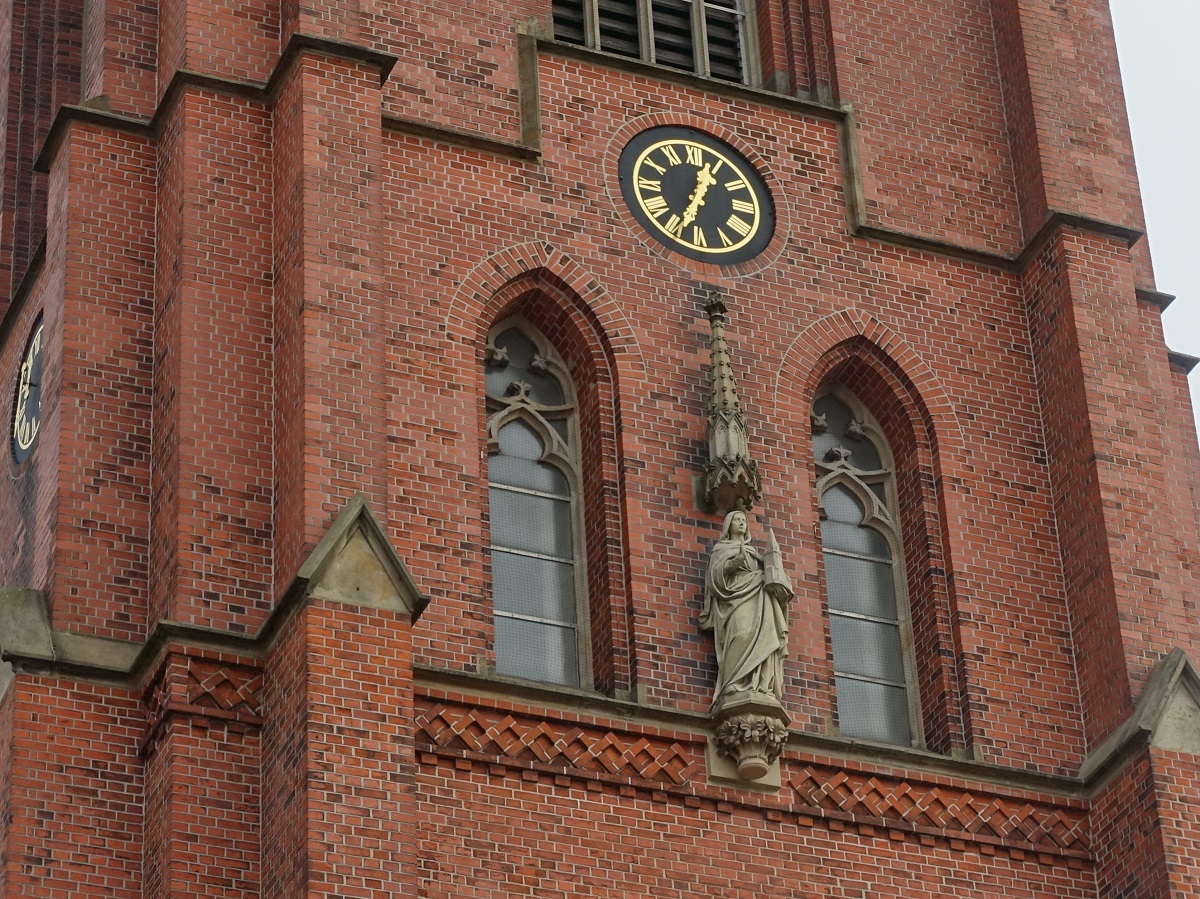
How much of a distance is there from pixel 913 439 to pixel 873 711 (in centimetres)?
243

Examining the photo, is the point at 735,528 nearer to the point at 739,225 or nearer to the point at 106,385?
the point at 739,225

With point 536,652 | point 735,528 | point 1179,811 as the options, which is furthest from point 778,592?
point 1179,811

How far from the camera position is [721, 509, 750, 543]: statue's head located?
27406 mm

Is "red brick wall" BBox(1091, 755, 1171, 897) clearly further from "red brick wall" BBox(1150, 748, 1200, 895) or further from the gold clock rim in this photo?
the gold clock rim

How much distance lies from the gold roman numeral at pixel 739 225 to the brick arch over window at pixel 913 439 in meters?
0.95

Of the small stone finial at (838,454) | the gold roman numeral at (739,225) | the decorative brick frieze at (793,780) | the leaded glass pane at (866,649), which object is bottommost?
the decorative brick frieze at (793,780)

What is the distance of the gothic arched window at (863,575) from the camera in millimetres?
27984

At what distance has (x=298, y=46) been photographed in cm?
2797

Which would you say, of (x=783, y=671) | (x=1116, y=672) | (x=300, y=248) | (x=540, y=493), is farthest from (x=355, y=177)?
(x=1116, y=672)

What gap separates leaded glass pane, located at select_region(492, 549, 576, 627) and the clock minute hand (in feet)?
10.9

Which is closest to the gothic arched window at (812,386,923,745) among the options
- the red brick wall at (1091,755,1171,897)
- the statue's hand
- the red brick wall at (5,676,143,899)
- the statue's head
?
the statue's hand

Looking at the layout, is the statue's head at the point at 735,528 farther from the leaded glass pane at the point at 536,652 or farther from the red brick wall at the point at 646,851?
the red brick wall at the point at 646,851

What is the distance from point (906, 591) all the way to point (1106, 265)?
3.42m

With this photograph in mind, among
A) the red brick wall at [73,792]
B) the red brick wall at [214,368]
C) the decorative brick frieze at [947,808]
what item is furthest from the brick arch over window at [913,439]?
the red brick wall at [73,792]
